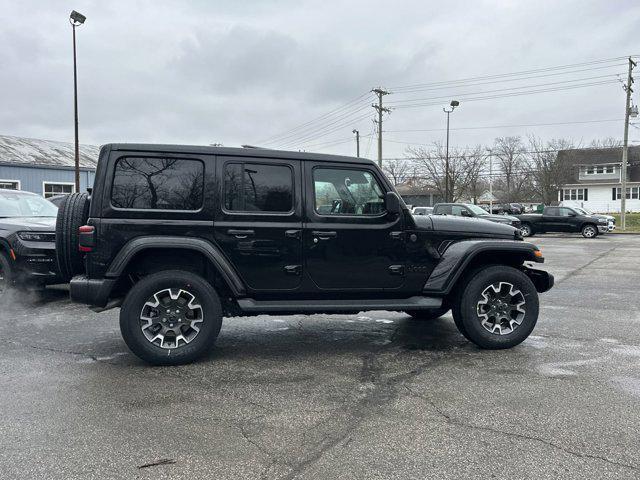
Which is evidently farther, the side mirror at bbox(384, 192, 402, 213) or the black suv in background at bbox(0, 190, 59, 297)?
the black suv in background at bbox(0, 190, 59, 297)

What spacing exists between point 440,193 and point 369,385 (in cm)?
5326

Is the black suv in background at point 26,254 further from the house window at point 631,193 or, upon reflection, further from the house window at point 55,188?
the house window at point 631,193

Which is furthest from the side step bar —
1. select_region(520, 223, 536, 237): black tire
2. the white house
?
the white house

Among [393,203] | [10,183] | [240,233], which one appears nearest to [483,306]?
[393,203]

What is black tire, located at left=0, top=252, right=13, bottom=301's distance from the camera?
721 cm

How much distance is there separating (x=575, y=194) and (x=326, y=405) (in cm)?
5941

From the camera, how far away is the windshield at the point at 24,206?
832 cm

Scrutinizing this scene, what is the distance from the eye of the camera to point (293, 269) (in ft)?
15.6

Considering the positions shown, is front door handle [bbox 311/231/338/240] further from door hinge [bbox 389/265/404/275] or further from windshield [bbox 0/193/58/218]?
windshield [bbox 0/193/58/218]

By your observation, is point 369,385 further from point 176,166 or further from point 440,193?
point 440,193

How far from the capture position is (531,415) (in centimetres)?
349

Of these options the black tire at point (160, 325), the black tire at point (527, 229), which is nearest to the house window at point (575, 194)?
the black tire at point (527, 229)

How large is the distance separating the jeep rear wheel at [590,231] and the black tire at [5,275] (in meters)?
24.8

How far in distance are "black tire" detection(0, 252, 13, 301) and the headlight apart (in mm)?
415
